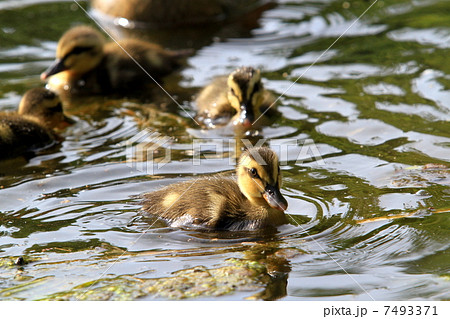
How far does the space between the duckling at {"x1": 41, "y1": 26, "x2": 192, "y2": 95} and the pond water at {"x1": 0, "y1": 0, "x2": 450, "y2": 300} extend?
21 centimetres

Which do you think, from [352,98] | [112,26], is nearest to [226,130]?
[352,98]

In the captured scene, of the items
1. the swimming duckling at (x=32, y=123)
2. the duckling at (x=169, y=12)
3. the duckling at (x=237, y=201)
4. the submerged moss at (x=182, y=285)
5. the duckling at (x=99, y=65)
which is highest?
the duckling at (x=169, y=12)

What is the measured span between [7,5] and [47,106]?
3.22 meters

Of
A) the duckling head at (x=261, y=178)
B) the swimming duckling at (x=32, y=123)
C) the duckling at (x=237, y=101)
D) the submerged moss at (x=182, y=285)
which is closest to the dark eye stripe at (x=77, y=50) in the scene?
the swimming duckling at (x=32, y=123)

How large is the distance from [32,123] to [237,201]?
2006 millimetres

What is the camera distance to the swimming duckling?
16.9ft

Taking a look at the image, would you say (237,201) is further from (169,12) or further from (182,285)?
(169,12)

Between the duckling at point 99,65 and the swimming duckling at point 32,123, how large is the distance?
28.1 inches

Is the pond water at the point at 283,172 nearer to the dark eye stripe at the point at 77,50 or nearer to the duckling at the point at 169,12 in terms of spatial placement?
the duckling at the point at 169,12

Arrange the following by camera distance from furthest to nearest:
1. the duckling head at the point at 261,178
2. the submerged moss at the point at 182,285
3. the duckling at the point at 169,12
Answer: the duckling at the point at 169,12 → the duckling head at the point at 261,178 → the submerged moss at the point at 182,285

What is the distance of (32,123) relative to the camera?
210 inches

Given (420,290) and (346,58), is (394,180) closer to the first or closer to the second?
(420,290)

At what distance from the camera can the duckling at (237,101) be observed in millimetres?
5500

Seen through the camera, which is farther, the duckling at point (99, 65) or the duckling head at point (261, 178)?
the duckling at point (99, 65)
